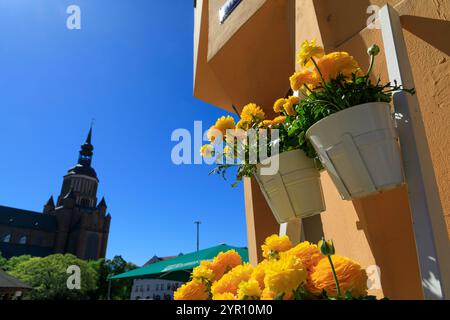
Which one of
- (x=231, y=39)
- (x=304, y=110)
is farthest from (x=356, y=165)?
(x=231, y=39)

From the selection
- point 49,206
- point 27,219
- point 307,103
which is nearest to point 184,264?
point 307,103

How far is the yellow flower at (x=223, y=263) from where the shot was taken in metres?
0.94

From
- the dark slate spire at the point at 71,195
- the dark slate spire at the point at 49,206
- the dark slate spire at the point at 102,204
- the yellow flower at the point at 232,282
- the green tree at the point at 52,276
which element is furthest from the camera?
the dark slate spire at the point at 49,206

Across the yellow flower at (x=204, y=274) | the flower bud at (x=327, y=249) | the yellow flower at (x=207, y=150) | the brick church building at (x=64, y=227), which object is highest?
the brick church building at (x=64, y=227)

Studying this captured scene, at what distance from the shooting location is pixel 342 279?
62 cm

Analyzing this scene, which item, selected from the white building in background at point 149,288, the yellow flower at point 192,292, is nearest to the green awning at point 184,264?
the yellow flower at point 192,292

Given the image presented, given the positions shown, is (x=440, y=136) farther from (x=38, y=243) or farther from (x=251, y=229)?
(x=38, y=243)

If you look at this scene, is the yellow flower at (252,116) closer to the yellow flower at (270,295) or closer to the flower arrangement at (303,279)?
the flower arrangement at (303,279)

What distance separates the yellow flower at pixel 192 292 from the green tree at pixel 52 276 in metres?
44.7

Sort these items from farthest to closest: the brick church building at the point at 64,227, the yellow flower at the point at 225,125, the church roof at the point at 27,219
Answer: the church roof at the point at 27,219 → the brick church building at the point at 64,227 → the yellow flower at the point at 225,125

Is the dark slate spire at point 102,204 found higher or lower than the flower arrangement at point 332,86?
higher

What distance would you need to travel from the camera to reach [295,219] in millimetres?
1084

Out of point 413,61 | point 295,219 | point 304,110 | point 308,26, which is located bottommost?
point 295,219
